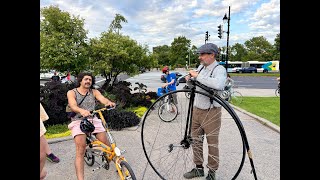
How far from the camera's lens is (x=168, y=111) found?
714 cm

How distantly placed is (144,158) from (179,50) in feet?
227

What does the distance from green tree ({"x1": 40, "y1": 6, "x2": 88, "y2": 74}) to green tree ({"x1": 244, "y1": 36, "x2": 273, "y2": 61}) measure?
6789 cm

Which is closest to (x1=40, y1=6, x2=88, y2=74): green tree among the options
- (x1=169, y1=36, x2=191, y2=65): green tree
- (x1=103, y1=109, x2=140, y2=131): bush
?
(x1=103, y1=109, x2=140, y2=131): bush

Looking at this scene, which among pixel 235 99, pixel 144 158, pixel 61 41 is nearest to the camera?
pixel 144 158

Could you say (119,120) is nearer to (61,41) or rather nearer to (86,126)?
(86,126)

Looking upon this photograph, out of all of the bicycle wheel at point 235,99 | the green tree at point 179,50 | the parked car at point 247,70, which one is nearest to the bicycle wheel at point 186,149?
the bicycle wheel at point 235,99

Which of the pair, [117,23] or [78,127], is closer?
[78,127]

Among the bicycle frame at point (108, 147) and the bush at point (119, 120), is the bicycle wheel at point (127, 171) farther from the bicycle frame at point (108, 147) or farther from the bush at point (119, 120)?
the bush at point (119, 120)

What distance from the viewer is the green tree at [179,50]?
231ft

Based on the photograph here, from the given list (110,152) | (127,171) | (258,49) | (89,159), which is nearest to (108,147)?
(110,152)

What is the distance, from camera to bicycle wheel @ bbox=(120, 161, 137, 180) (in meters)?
3.08

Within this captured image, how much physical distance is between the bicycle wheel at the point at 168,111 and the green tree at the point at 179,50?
62.2m

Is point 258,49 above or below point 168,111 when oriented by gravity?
above

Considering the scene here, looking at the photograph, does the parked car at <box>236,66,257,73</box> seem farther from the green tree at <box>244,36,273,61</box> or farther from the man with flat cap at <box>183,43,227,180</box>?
the man with flat cap at <box>183,43,227,180</box>
